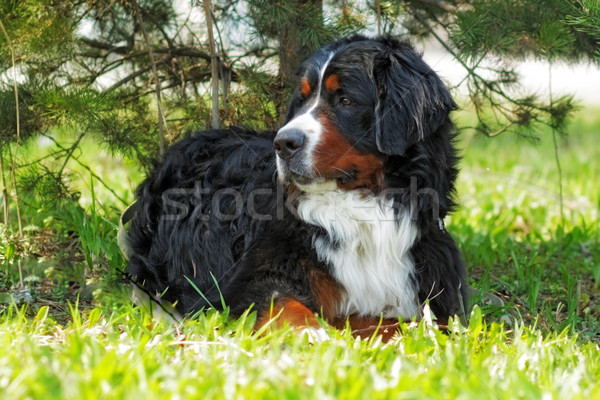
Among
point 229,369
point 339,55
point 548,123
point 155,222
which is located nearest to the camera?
point 229,369

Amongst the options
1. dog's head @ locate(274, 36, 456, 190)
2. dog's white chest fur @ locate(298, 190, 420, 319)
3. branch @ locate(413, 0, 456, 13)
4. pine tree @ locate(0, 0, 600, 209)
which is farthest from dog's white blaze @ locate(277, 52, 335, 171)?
→ branch @ locate(413, 0, 456, 13)

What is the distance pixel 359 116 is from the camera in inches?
116

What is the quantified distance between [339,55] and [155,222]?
1.36 meters

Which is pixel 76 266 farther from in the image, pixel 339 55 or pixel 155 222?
pixel 339 55

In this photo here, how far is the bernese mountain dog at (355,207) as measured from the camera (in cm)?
287

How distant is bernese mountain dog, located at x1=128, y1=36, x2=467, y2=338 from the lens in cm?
287

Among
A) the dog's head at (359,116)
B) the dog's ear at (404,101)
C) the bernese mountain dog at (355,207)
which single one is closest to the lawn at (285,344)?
the bernese mountain dog at (355,207)

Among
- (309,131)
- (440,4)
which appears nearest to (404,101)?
(309,131)

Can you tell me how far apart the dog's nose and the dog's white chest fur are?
28 centimetres

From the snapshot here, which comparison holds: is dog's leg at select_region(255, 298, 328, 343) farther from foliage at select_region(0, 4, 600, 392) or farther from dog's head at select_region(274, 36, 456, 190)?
dog's head at select_region(274, 36, 456, 190)

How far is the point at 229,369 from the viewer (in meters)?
2.10

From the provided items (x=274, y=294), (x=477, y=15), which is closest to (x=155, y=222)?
(x=274, y=294)

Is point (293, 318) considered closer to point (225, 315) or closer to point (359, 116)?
point (225, 315)

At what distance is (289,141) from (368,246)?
25.8 inches
